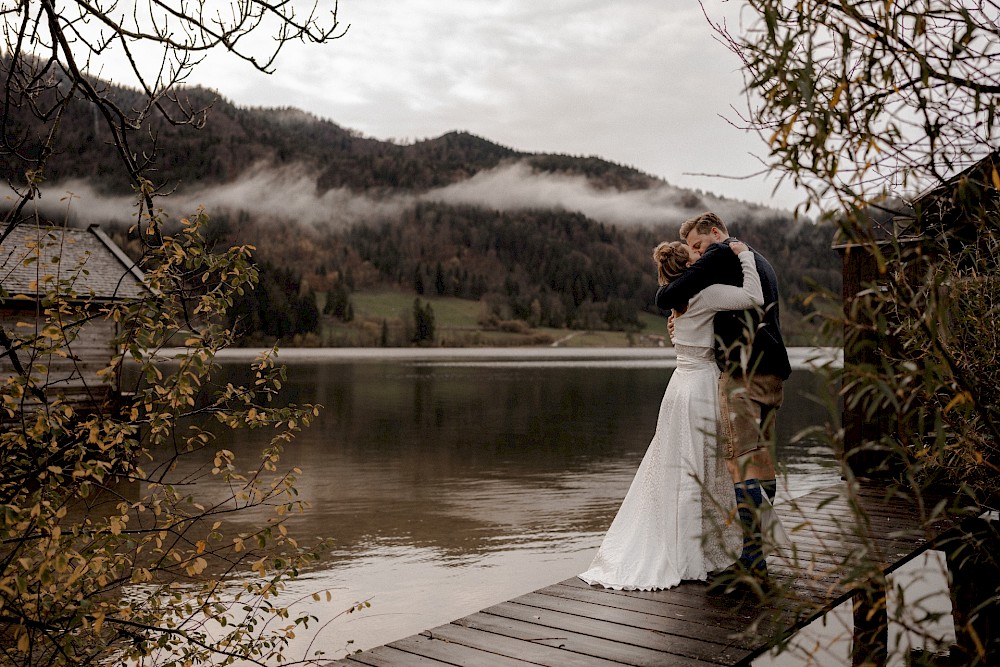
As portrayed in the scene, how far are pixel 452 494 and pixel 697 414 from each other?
13.1m

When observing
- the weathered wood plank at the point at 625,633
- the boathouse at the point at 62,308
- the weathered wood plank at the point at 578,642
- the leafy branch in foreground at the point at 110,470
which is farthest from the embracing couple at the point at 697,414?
the boathouse at the point at 62,308

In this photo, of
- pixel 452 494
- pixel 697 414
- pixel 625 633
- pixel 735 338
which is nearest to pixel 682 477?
pixel 697 414

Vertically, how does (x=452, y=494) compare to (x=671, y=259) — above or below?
below

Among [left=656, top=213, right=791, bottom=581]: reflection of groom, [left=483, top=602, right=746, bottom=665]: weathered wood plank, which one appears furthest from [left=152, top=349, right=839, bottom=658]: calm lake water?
[left=483, top=602, right=746, bottom=665]: weathered wood plank

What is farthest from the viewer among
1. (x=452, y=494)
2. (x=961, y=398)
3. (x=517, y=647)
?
(x=452, y=494)

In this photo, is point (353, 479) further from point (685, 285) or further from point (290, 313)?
point (290, 313)

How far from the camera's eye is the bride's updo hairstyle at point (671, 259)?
17.3 feet

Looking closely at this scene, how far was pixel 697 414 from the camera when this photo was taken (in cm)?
523

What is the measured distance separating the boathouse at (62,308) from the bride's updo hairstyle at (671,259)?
3162 mm

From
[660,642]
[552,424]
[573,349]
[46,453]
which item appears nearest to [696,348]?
[660,642]

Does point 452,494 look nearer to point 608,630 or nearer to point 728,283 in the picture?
point 728,283

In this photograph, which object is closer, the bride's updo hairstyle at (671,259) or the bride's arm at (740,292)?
the bride's arm at (740,292)

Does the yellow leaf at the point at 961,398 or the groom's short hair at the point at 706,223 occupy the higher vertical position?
the groom's short hair at the point at 706,223

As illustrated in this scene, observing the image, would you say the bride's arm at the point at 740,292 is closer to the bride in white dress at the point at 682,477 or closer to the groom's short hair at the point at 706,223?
the bride in white dress at the point at 682,477
